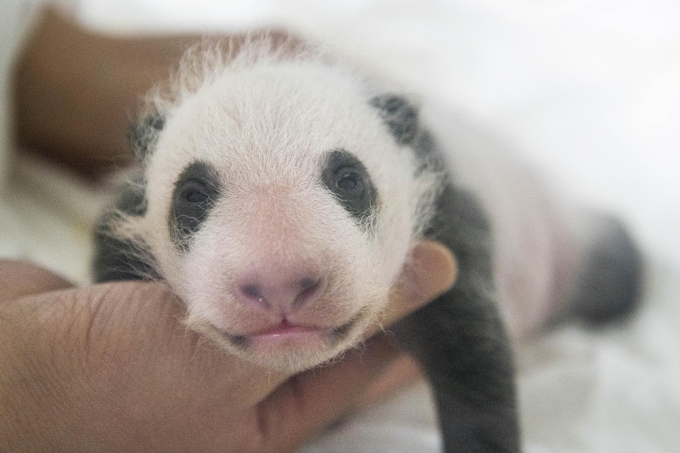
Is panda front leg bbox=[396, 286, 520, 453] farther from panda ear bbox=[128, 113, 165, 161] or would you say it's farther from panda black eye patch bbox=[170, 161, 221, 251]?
panda ear bbox=[128, 113, 165, 161]

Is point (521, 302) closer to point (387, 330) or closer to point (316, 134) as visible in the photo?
point (387, 330)

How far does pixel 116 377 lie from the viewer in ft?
3.07

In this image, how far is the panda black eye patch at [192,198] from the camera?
87 cm

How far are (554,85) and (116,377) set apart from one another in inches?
92.0

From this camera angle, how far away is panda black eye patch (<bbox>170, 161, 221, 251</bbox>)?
0.87 m

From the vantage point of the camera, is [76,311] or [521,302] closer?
[76,311]

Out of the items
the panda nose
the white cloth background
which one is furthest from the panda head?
the white cloth background

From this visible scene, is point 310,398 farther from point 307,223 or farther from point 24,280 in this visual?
point 24,280

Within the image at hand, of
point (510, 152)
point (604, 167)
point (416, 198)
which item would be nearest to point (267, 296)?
point (416, 198)

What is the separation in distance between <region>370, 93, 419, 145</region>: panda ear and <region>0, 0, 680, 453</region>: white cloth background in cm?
74

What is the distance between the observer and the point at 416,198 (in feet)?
3.80

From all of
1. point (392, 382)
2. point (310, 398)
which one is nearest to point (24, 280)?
point (310, 398)

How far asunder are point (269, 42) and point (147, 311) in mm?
611

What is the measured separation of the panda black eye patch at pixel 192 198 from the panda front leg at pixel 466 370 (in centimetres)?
45
